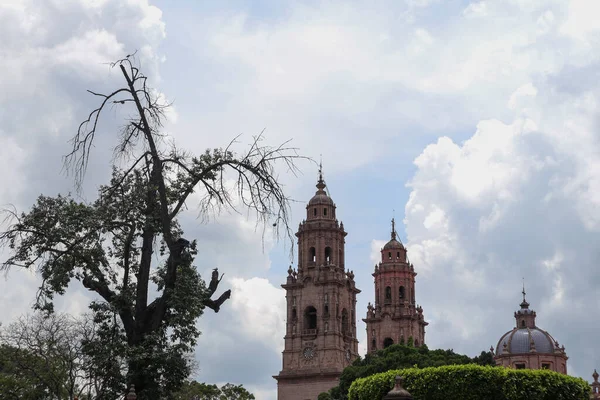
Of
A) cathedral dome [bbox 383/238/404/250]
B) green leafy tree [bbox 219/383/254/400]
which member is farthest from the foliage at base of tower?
cathedral dome [bbox 383/238/404/250]

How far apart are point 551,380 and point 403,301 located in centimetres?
5946

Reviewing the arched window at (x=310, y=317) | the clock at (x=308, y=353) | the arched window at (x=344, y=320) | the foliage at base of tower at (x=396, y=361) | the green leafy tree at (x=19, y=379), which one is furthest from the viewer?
the arched window at (x=344, y=320)

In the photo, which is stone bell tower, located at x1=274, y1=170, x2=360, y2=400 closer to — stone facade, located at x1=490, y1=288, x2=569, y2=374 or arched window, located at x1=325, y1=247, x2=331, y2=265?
arched window, located at x1=325, y1=247, x2=331, y2=265

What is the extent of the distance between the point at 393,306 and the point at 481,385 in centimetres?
6008

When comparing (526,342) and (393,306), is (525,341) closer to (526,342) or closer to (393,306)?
(526,342)

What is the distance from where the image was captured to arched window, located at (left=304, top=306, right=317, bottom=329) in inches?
3287

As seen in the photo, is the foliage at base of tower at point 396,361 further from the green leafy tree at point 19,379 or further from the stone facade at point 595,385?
the green leafy tree at point 19,379

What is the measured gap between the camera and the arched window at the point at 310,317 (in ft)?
274

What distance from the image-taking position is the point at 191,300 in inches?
709

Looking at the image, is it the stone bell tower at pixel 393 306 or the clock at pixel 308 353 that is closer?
the clock at pixel 308 353

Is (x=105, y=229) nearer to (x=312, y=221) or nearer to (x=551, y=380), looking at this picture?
(x=551, y=380)

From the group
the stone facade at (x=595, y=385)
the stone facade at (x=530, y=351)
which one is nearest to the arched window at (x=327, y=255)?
the stone facade at (x=530, y=351)

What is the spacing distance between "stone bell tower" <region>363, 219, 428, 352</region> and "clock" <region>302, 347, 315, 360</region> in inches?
439

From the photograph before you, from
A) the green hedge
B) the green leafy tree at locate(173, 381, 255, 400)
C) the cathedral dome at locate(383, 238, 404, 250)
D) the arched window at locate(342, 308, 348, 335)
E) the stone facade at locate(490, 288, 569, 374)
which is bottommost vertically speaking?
the green hedge
